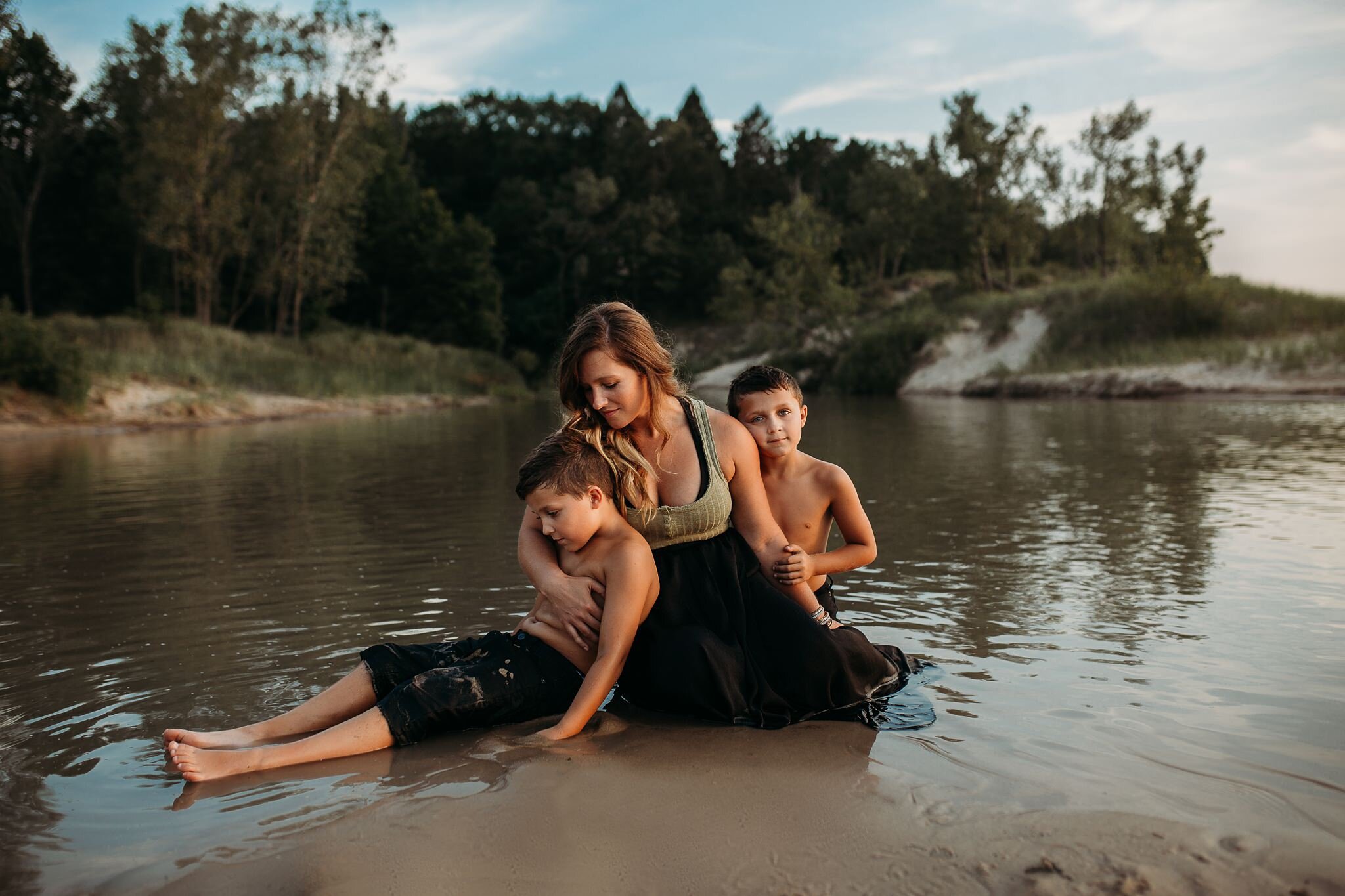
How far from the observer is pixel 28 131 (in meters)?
41.0

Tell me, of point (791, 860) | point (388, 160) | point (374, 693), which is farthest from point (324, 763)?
point (388, 160)

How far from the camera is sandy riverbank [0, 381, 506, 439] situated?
19.6 m

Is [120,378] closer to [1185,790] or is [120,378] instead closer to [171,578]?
[171,578]

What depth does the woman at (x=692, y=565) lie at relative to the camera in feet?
12.2

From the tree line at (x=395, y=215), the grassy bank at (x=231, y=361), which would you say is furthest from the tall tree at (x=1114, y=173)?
the grassy bank at (x=231, y=361)

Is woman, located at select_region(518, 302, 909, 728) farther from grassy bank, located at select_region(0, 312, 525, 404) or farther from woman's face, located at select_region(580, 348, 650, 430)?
grassy bank, located at select_region(0, 312, 525, 404)

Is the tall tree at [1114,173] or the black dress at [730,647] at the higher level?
the tall tree at [1114,173]

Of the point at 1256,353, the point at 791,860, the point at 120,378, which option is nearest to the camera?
the point at 791,860

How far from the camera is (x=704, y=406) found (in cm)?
395

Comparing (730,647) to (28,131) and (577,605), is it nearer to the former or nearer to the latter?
(577,605)

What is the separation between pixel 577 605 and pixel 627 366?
881mm

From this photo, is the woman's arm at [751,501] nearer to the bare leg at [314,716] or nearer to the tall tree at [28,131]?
the bare leg at [314,716]

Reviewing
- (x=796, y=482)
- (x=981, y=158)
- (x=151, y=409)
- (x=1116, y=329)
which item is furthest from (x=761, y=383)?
(x=981, y=158)

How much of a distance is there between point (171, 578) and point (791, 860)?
540cm
